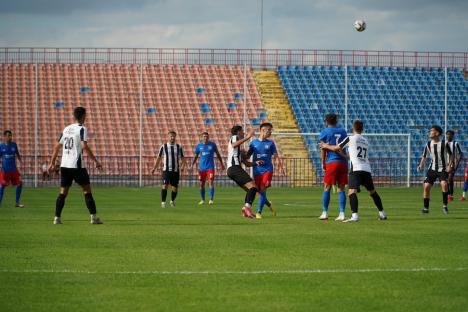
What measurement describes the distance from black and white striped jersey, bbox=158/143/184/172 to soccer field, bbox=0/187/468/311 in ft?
19.7

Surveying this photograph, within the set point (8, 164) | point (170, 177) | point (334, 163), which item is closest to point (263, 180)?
point (334, 163)

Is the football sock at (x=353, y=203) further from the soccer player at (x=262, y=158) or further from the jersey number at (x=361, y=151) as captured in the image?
the soccer player at (x=262, y=158)

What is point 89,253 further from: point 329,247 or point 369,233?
point 369,233

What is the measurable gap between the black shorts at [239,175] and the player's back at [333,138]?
2.06 meters

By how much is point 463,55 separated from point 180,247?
48.3 meters

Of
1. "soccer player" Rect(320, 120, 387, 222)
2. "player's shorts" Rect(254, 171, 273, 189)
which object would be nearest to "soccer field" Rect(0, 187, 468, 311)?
"soccer player" Rect(320, 120, 387, 222)

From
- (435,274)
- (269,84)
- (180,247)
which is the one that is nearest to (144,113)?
(269,84)

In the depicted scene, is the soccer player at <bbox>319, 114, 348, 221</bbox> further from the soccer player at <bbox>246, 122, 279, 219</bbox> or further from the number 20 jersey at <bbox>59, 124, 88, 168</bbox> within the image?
the number 20 jersey at <bbox>59, 124, 88, 168</bbox>

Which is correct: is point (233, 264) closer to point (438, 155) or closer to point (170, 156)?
point (438, 155)

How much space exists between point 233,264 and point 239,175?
30.9 ft

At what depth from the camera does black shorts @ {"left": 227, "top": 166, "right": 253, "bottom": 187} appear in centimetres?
2050

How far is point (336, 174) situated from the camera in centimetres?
1911

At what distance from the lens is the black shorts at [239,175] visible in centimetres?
2050

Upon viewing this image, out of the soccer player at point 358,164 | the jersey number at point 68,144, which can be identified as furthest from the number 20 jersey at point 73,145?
the soccer player at point 358,164
